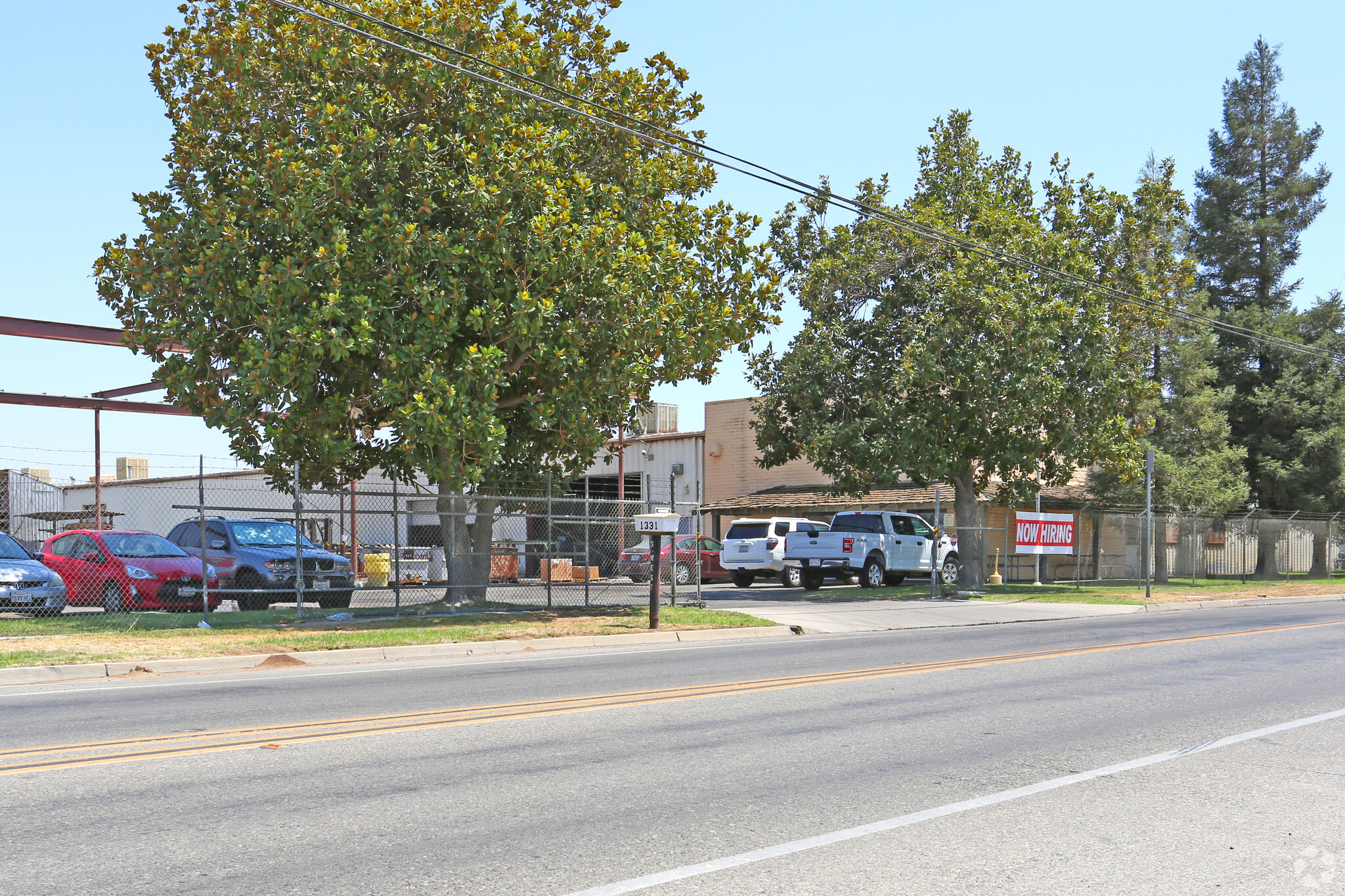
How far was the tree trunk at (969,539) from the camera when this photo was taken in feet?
99.9

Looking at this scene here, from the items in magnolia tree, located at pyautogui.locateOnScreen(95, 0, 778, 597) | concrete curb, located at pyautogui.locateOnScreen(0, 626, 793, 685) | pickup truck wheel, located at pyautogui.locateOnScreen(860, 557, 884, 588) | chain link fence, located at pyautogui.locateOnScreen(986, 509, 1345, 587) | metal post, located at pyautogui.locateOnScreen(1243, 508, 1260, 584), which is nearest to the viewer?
concrete curb, located at pyautogui.locateOnScreen(0, 626, 793, 685)

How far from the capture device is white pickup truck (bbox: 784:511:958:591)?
29703 millimetres

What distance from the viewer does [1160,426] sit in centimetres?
4006

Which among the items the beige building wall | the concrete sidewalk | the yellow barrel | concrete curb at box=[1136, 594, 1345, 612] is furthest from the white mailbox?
the beige building wall

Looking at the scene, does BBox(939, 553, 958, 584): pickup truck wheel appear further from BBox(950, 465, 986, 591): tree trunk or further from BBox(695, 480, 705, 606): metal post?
BBox(695, 480, 705, 606): metal post

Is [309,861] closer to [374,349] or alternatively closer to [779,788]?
[779,788]

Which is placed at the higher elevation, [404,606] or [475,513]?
[475,513]

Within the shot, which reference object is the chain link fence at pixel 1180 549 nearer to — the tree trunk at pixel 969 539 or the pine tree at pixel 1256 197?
the tree trunk at pixel 969 539

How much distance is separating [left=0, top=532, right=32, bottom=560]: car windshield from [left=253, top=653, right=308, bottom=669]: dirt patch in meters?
7.22

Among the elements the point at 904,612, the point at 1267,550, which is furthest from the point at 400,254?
the point at 1267,550

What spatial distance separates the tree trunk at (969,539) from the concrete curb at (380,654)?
12965mm

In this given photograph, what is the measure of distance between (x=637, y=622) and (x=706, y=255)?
692 centimetres

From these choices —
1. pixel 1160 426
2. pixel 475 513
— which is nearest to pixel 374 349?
pixel 475 513

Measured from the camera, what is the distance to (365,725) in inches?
351
